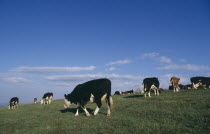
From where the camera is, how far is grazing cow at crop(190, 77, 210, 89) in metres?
27.1

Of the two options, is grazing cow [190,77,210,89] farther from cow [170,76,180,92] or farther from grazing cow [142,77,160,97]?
grazing cow [142,77,160,97]

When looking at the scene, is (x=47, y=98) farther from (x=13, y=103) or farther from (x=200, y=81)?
(x=200, y=81)

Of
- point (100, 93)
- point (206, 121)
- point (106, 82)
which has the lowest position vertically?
point (206, 121)

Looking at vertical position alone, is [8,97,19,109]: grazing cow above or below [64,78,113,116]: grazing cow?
below

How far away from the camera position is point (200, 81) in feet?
90.5

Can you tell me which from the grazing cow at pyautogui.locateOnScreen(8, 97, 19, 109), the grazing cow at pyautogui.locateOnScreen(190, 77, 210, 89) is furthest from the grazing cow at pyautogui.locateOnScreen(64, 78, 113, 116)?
the grazing cow at pyautogui.locateOnScreen(8, 97, 19, 109)

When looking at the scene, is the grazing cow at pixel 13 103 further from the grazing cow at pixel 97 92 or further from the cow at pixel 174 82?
the cow at pixel 174 82

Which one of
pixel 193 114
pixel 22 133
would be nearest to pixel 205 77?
pixel 193 114

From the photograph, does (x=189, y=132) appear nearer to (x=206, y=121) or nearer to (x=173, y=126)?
(x=173, y=126)

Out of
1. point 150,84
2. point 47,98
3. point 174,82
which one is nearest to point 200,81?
point 174,82

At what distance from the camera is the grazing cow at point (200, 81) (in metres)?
27.1

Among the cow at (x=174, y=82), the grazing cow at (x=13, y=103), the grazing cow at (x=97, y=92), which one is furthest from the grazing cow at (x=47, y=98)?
the cow at (x=174, y=82)

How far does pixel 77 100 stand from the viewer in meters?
15.6

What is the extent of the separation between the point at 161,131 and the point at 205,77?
79.3 feet
